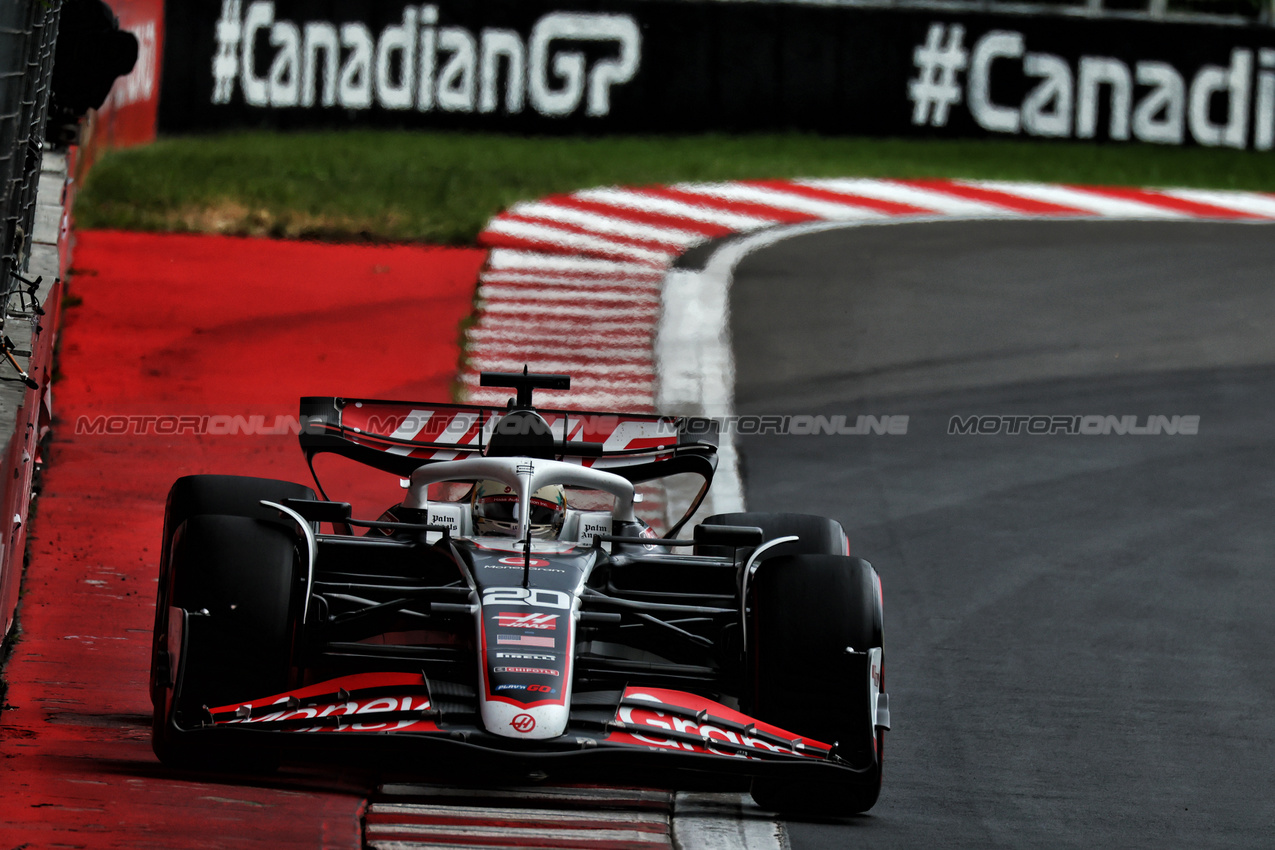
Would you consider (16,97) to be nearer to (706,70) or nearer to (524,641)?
(524,641)

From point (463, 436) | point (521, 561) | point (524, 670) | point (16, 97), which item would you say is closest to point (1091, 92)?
point (463, 436)

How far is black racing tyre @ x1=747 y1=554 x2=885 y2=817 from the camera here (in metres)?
5.41

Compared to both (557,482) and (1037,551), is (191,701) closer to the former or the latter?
(557,482)

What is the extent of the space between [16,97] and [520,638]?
2292mm

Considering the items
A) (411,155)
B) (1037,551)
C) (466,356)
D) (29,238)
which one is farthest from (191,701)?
(411,155)

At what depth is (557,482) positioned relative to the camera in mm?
6211

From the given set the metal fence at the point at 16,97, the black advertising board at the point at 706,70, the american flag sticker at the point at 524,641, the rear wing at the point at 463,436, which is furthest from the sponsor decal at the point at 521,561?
the black advertising board at the point at 706,70

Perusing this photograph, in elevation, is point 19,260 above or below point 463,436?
above

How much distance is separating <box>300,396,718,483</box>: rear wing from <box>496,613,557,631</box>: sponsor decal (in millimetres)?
1320

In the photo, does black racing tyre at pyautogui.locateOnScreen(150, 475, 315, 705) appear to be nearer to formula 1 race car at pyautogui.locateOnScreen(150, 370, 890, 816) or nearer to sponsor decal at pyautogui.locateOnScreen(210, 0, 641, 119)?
formula 1 race car at pyautogui.locateOnScreen(150, 370, 890, 816)

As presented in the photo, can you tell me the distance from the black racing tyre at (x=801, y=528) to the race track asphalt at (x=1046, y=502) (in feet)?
2.53

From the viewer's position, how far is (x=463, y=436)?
22.3 feet

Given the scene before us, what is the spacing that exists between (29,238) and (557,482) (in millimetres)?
3659

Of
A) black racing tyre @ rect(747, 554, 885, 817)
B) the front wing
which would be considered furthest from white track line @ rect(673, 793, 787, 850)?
the front wing
